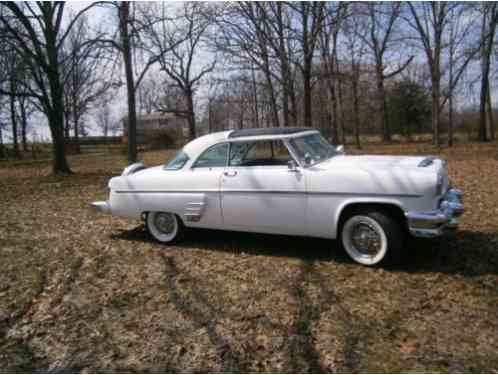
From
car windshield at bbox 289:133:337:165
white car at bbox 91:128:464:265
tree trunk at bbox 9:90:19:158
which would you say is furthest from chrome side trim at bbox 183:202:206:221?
tree trunk at bbox 9:90:19:158

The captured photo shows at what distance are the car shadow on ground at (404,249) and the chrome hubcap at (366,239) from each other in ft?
0.79

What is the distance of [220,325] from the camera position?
A: 3152 mm

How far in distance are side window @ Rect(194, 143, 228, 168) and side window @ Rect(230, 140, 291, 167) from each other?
0.40 feet

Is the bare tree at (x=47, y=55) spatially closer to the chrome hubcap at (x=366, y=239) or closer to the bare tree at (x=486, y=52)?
the chrome hubcap at (x=366, y=239)

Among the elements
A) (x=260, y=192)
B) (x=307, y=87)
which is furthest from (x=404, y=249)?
(x=307, y=87)

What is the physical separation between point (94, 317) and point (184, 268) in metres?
1.28

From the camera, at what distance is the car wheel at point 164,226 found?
5.33 m

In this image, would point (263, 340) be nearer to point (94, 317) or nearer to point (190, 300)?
point (190, 300)

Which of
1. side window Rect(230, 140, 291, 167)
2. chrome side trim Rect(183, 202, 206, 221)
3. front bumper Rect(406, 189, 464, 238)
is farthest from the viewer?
chrome side trim Rect(183, 202, 206, 221)

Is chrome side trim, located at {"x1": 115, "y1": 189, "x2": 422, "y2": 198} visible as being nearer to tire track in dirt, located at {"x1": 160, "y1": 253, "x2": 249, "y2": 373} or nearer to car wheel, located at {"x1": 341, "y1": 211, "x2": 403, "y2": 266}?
→ car wheel, located at {"x1": 341, "y1": 211, "x2": 403, "y2": 266}

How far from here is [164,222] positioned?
17.9ft

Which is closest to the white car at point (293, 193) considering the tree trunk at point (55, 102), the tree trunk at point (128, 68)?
the tree trunk at point (128, 68)

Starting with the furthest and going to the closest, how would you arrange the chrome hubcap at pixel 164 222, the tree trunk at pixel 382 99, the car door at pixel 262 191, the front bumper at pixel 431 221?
the tree trunk at pixel 382 99
the chrome hubcap at pixel 164 222
the car door at pixel 262 191
the front bumper at pixel 431 221

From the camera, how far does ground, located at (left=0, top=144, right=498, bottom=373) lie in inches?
106
